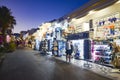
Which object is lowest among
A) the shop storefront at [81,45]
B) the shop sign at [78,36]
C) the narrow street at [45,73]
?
the narrow street at [45,73]

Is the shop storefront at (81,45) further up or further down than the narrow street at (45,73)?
further up

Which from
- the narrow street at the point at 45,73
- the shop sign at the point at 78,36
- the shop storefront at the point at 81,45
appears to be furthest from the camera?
the shop sign at the point at 78,36

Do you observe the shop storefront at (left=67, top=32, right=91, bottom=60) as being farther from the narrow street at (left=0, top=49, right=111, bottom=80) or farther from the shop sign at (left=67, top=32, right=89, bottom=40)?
the narrow street at (left=0, top=49, right=111, bottom=80)

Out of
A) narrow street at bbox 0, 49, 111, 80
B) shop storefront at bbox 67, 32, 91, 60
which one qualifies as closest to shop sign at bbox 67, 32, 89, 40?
shop storefront at bbox 67, 32, 91, 60

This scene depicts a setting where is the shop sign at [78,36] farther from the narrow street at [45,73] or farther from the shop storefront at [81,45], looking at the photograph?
the narrow street at [45,73]

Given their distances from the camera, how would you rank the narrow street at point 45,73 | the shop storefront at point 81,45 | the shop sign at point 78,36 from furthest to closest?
the shop sign at point 78,36 → the shop storefront at point 81,45 → the narrow street at point 45,73

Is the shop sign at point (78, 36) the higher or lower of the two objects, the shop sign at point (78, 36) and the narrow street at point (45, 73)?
the higher

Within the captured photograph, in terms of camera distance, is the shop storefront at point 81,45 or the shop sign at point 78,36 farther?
the shop sign at point 78,36

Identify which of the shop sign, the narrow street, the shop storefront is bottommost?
the narrow street

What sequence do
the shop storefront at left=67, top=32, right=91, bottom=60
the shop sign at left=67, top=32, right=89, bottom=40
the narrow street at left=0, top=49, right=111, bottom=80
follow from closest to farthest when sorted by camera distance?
the narrow street at left=0, top=49, right=111, bottom=80, the shop storefront at left=67, top=32, right=91, bottom=60, the shop sign at left=67, top=32, right=89, bottom=40

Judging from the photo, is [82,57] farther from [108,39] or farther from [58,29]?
[58,29]

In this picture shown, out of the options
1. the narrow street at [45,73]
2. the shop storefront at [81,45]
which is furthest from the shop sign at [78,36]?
the narrow street at [45,73]

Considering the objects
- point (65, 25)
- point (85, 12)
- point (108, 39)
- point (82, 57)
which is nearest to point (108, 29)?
point (108, 39)

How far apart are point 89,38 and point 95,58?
3.60 metres
